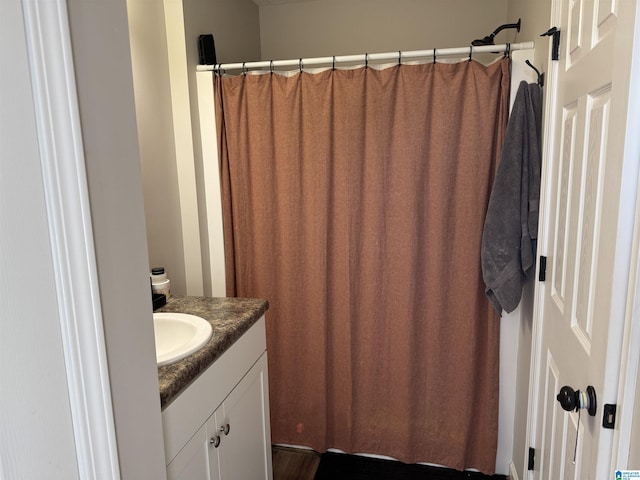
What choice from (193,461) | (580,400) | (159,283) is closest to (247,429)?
(193,461)

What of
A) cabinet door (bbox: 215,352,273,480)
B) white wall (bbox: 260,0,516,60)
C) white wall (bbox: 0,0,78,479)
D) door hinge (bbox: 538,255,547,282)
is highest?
white wall (bbox: 260,0,516,60)

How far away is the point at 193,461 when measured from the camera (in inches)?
45.8

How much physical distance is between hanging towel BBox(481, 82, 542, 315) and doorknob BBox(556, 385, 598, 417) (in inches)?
28.3

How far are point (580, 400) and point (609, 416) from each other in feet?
0.40

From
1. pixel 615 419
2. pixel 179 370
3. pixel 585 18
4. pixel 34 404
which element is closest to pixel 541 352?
pixel 615 419

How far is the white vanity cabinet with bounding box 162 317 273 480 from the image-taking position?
1093mm

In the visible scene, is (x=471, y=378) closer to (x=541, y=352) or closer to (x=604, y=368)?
(x=541, y=352)

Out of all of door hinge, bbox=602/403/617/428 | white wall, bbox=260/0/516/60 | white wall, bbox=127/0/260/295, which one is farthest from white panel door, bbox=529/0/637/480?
white wall, bbox=127/0/260/295

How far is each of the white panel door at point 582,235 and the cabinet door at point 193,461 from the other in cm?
93

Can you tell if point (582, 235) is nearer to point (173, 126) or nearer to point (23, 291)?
point (23, 291)

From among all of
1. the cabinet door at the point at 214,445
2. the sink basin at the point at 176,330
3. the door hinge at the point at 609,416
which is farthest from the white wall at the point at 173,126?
the door hinge at the point at 609,416

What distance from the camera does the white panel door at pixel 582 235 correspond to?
2.51ft

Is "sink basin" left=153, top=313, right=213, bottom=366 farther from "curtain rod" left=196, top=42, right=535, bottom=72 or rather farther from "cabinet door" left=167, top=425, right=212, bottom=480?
"curtain rod" left=196, top=42, right=535, bottom=72

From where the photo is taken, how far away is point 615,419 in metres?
0.77
